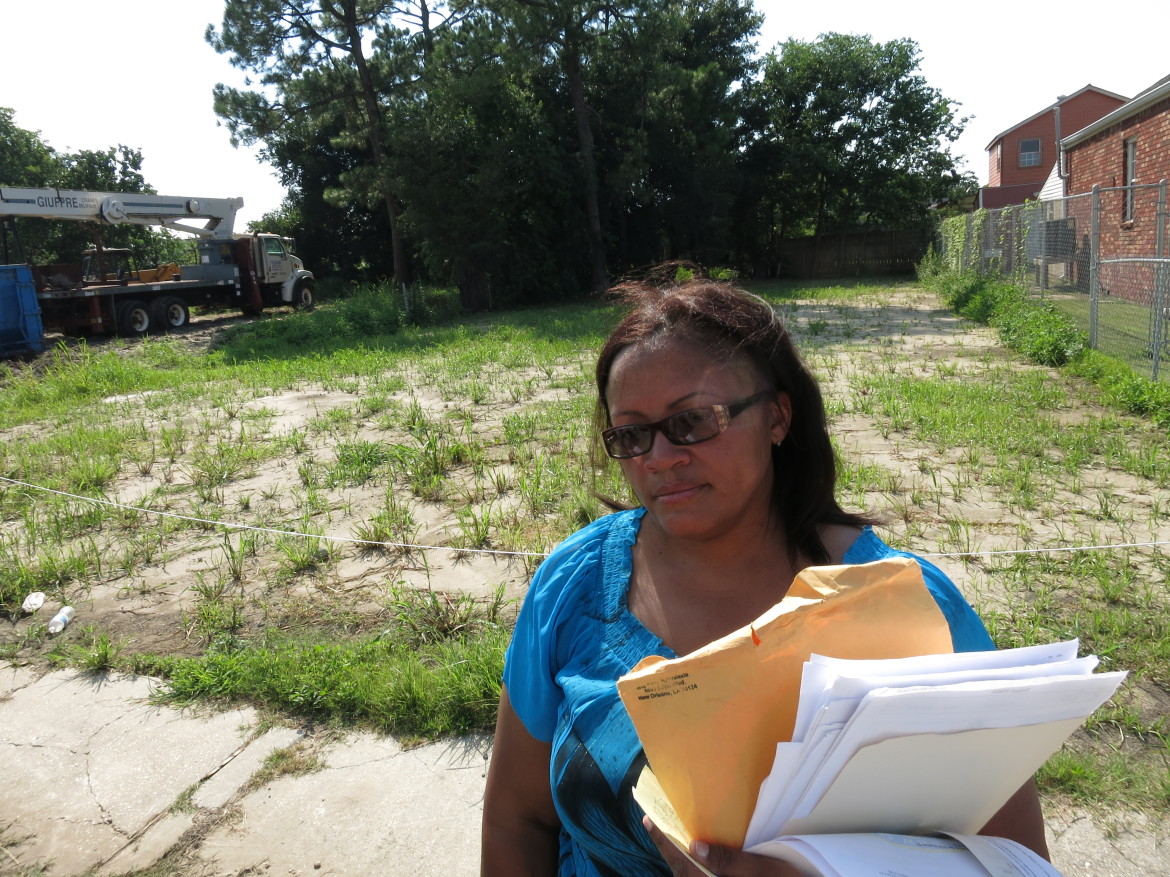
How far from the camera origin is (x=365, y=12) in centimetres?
2477

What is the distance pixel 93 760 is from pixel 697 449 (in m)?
2.67

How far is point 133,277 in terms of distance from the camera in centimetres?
2192

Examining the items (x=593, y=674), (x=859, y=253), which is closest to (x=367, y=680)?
(x=593, y=674)

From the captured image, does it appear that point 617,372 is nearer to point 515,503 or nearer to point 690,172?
point 515,503

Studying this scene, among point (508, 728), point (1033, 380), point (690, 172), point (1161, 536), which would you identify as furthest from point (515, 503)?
→ point (690, 172)

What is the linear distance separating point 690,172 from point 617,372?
26900 millimetres

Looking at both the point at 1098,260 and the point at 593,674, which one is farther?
the point at 1098,260

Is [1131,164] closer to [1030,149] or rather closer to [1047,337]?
[1047,337]

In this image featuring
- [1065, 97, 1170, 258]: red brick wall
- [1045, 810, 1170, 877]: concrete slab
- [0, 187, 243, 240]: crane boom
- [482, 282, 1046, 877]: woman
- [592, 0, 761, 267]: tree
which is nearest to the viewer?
[482, 282, 1046, 877]: woman

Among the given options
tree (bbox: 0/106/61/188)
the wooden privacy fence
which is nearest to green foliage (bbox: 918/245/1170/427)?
the wooden privacy fence

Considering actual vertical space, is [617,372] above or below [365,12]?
below

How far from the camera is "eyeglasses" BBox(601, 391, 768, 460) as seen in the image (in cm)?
156

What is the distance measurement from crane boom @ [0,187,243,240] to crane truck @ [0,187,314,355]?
22 millimetres

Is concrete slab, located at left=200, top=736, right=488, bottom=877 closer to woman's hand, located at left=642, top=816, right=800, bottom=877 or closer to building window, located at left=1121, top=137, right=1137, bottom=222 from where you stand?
woman's hand, located at left=642, top=816, right=800, bottom=877
